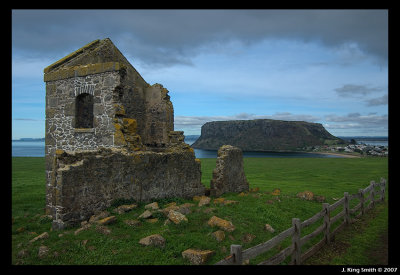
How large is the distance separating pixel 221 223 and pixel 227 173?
296 inches

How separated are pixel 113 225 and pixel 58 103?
8.18m

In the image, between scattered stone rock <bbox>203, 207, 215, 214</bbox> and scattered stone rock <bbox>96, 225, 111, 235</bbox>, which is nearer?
scattered stone rock <bbox>96, 225, 111, 235</bbox>

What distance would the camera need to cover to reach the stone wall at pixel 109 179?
981cm

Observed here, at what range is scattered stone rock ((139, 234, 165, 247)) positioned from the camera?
791cm

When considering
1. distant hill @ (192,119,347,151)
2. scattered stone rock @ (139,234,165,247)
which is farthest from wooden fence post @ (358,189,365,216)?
distant hill @ (192,119,347,151)

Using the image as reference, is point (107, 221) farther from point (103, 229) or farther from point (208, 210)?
point (208, 210)

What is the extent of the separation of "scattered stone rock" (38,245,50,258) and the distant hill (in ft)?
428

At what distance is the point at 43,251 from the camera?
7.44 meters

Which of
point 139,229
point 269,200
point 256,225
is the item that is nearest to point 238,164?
point 269,200

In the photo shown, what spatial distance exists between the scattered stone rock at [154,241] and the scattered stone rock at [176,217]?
5.26ft

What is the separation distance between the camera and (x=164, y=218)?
10.4m

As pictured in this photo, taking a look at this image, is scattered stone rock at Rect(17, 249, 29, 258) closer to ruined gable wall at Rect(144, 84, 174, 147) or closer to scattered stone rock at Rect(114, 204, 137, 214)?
scattered stone rock at Rect(114, 204, 137, 214)

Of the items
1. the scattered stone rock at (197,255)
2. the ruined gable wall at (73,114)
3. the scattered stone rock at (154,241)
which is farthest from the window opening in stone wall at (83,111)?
the scattered stone rock at (197,255)
